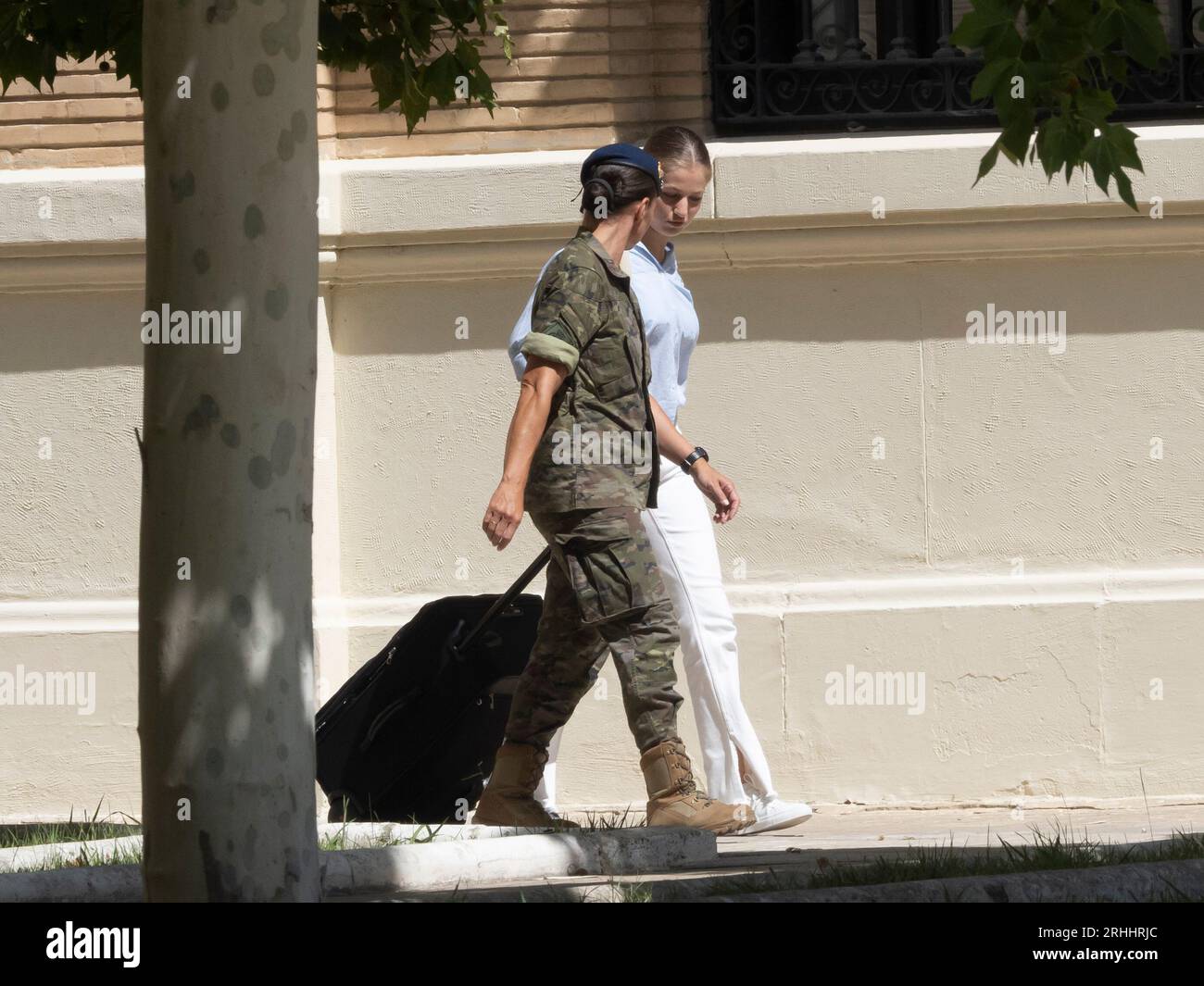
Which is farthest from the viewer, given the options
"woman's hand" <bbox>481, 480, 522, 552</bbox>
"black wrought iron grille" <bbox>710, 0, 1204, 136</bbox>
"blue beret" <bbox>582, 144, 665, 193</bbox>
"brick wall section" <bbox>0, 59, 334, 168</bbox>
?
"brick wall section" <bbox>0, 59, 334, 168</bbox>

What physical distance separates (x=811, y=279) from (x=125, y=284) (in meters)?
2.76

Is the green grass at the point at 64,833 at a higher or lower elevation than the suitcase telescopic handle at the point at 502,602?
lower

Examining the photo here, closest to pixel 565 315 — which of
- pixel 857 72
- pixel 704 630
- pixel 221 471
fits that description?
pixel 704 630

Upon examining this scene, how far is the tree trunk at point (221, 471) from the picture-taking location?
11.7ft

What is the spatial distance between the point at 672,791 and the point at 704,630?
646mm

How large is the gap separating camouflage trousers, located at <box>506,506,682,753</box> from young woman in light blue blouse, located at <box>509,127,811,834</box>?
379mm

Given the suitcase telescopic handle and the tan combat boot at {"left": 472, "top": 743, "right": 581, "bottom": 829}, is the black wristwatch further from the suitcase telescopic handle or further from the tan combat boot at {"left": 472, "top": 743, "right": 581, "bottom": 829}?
the tan combat boot at {"left": 472, "top": 743, "right": 581, "bottom": 829}

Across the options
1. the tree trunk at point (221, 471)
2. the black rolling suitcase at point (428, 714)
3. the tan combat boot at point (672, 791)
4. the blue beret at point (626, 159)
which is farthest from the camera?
the black rolling suitcase at point (428, 714)

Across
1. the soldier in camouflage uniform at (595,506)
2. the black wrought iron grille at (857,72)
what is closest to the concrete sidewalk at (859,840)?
the soldier in camouflage uniform at (595,506)

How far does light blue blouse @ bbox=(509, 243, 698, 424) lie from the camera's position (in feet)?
19.5

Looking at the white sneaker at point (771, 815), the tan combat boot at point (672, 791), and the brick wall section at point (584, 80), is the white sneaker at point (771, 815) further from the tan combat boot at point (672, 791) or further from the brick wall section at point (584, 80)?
the brick wall section at point (584, 80)

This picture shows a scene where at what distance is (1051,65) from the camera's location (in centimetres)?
423

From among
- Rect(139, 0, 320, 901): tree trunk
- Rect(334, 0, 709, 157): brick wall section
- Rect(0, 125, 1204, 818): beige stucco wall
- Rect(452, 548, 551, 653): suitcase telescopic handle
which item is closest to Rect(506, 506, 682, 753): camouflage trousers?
Rect(452, 548, 551, 653): suitcase telescopic handle

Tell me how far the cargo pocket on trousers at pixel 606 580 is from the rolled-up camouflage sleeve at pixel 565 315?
0.50 meters
